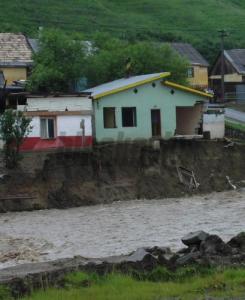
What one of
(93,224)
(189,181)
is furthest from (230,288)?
(189,181)

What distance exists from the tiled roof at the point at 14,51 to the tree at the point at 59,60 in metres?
5.86

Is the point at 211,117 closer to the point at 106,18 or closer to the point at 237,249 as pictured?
the point at 237,249

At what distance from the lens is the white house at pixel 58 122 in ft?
153

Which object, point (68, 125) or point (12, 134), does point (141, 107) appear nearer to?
point (68, 125)

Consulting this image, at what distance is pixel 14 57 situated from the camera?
6344cm

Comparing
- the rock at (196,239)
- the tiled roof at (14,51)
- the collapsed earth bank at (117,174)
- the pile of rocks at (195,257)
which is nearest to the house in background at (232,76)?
the tiled roof at (14,51)

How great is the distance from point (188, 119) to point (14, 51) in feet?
60.4

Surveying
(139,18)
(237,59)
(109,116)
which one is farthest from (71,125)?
(139,18)

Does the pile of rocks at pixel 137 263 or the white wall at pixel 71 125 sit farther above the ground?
the white wall at pixel 71 125

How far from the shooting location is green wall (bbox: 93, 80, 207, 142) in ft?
162

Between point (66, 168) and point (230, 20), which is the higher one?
point (230, 20)

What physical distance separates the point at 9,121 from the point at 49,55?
14.1 metres

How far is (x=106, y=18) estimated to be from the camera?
385 feet

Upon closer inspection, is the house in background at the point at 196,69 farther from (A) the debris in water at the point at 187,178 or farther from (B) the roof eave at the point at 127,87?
(A) the debris in water at the point at 187,178
